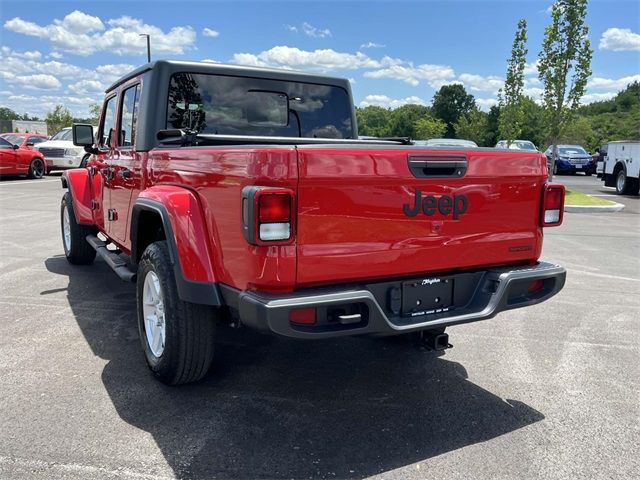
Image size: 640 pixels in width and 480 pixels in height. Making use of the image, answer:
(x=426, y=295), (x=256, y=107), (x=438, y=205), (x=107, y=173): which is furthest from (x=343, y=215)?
(x=107, y=173)

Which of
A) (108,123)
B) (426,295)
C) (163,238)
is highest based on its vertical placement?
(108,123)

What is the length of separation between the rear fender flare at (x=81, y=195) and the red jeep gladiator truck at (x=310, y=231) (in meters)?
1.85

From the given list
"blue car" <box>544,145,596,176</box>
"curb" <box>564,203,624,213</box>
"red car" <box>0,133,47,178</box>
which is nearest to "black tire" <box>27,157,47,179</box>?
"red car" <box>0,133,47,178</box>

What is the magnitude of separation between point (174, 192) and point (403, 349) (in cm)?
214

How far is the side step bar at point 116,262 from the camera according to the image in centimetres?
414

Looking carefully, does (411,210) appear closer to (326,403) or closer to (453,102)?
(326,403)

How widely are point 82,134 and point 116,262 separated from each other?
1.64m

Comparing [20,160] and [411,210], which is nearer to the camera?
[411,210]

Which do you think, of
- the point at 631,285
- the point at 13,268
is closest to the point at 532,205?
the point at 631,285

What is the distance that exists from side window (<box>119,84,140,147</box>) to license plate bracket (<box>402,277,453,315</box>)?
101 inches

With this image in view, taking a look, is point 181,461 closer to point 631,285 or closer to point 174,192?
point 174,192

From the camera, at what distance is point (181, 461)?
8.89 ft

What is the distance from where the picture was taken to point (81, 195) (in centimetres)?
604

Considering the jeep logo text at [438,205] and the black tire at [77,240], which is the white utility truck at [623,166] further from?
the jeep logo text at [438,205]
